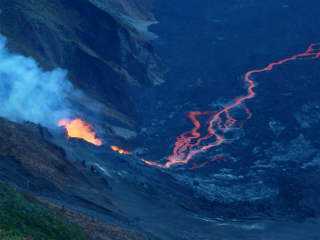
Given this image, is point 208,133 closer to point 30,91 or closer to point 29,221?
point 30,91

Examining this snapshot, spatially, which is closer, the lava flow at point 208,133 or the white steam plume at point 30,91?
the white steam plume at point 30,91

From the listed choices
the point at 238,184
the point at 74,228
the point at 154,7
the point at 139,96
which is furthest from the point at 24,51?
the point at 154,7

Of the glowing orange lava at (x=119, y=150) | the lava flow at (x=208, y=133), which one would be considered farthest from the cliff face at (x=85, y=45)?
the glowing orange lava at (x=119, y=150)

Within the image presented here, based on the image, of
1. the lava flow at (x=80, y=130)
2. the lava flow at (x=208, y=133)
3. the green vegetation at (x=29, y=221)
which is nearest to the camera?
the green vegetation at (x=29, y=221)

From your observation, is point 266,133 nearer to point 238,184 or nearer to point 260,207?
point 238,184

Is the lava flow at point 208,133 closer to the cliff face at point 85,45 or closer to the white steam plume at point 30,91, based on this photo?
the cliff face at point 85,45
